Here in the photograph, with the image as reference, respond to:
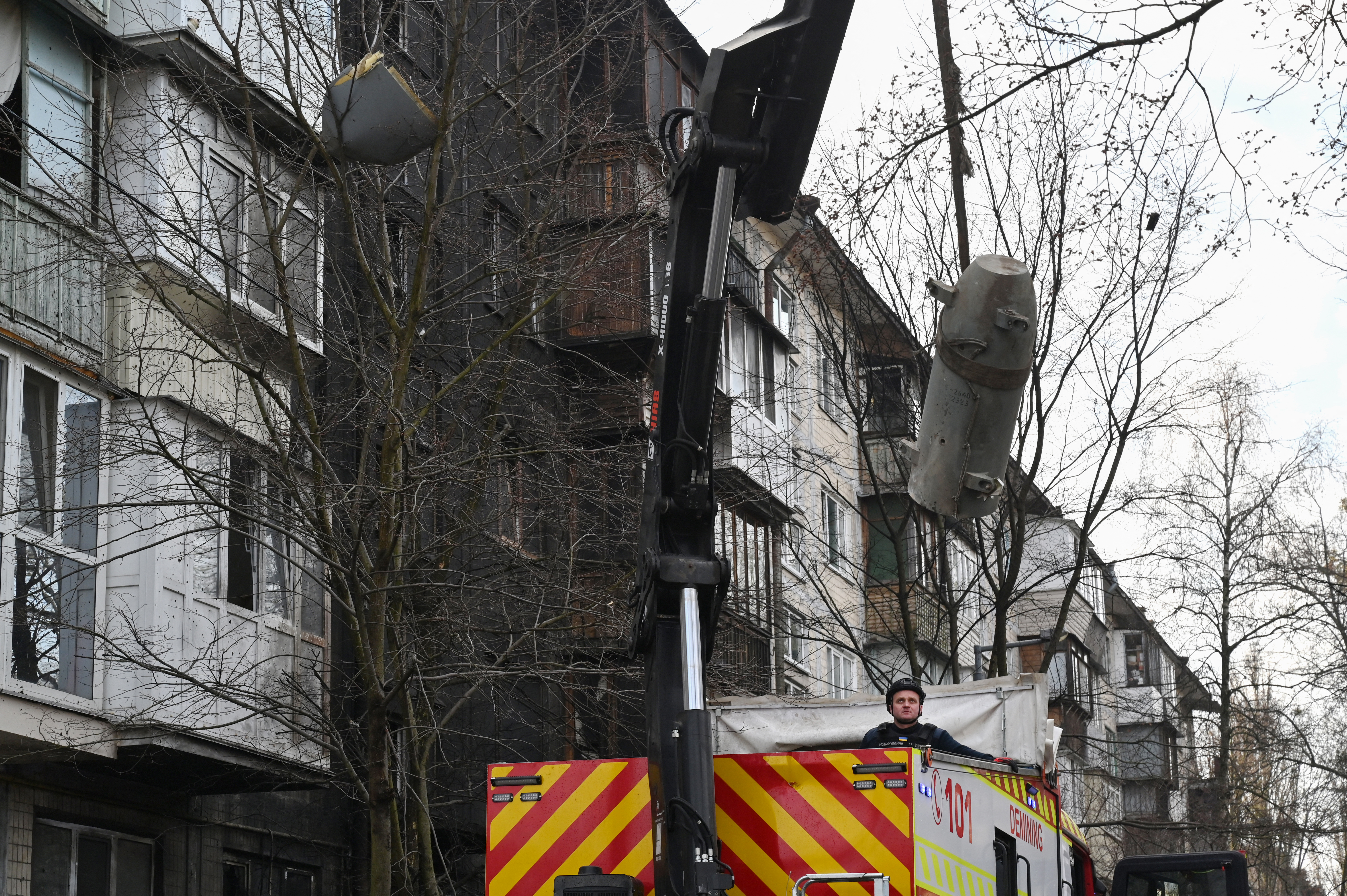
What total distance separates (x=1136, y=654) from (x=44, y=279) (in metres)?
53.8

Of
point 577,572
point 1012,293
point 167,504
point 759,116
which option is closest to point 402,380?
point 167,504

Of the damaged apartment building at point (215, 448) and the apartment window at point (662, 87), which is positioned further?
the apartment window at point (662, 87)

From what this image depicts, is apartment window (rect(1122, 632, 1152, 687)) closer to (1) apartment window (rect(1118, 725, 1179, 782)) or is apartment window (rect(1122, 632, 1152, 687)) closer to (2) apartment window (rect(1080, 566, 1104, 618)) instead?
(2) apartment window (rect(1080, 566, 1104, 618))

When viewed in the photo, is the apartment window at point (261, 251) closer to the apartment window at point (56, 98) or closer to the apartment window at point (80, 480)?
the apartment window at point (56, 98)

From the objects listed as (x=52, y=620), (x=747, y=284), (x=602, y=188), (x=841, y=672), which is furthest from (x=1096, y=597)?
(x=52, y=620)

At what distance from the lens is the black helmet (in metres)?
8.59

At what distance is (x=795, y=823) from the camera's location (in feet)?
24.4

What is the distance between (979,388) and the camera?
5.78 m

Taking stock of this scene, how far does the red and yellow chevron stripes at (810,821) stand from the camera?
715 centimetres

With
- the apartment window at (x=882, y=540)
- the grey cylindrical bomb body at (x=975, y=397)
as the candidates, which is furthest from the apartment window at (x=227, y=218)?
the apartment window at (x=882, y=540)

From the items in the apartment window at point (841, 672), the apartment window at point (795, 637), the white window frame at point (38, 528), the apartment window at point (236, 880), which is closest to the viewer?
the white window frame at point (38, 528)

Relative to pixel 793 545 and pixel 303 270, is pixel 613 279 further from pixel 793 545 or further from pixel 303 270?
pixel 793 545

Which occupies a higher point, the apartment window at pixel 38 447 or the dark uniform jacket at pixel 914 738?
the apartment window at pixel 38 447

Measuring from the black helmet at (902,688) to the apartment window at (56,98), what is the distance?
31.3ft
